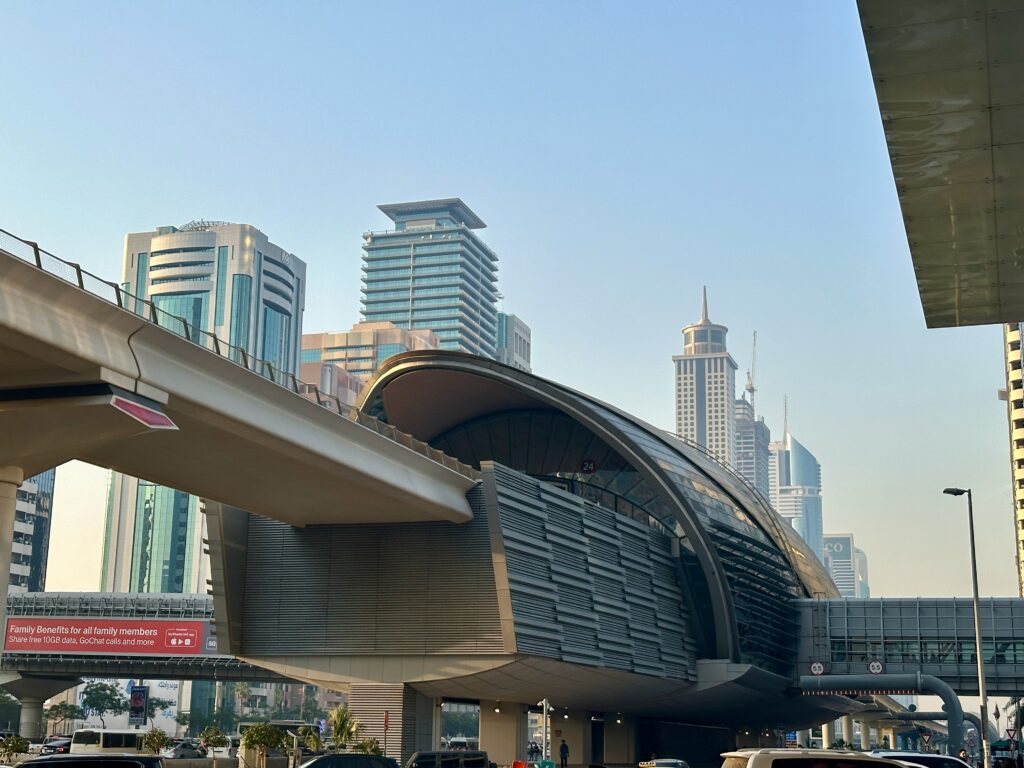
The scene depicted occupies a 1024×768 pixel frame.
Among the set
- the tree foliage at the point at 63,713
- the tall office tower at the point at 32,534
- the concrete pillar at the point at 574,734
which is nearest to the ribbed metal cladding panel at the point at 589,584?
the concrete pillar at the point at 574,734

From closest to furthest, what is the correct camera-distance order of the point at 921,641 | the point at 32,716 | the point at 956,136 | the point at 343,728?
the point at 956,136, the point at 343,728, the point at 921,641, the point at 32,716

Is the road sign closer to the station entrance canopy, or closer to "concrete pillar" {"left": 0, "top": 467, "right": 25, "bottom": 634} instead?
"concrete pillar" {"left": 0, "top": 467, "right": 25, "bottom": 634}

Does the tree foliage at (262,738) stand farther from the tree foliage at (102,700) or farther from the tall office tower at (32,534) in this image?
the tall office tower at (32,534)

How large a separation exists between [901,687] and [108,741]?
41.9 m

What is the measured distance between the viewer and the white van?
192ft

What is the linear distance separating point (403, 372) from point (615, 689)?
742 inches

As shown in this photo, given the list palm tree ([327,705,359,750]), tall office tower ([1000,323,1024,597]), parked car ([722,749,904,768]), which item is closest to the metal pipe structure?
palm tree ([327,705,359,750])

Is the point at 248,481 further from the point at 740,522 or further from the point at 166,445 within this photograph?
the point at 740,522

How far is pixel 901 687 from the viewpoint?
7306cm

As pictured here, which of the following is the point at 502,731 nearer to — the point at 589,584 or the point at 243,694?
the point at 589,584

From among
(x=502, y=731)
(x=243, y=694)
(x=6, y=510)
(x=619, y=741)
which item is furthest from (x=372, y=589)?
(x=243, y=694)

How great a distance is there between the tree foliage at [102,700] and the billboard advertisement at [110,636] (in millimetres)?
51817

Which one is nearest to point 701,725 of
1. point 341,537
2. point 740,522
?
point 740,522

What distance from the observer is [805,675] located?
7750cm
